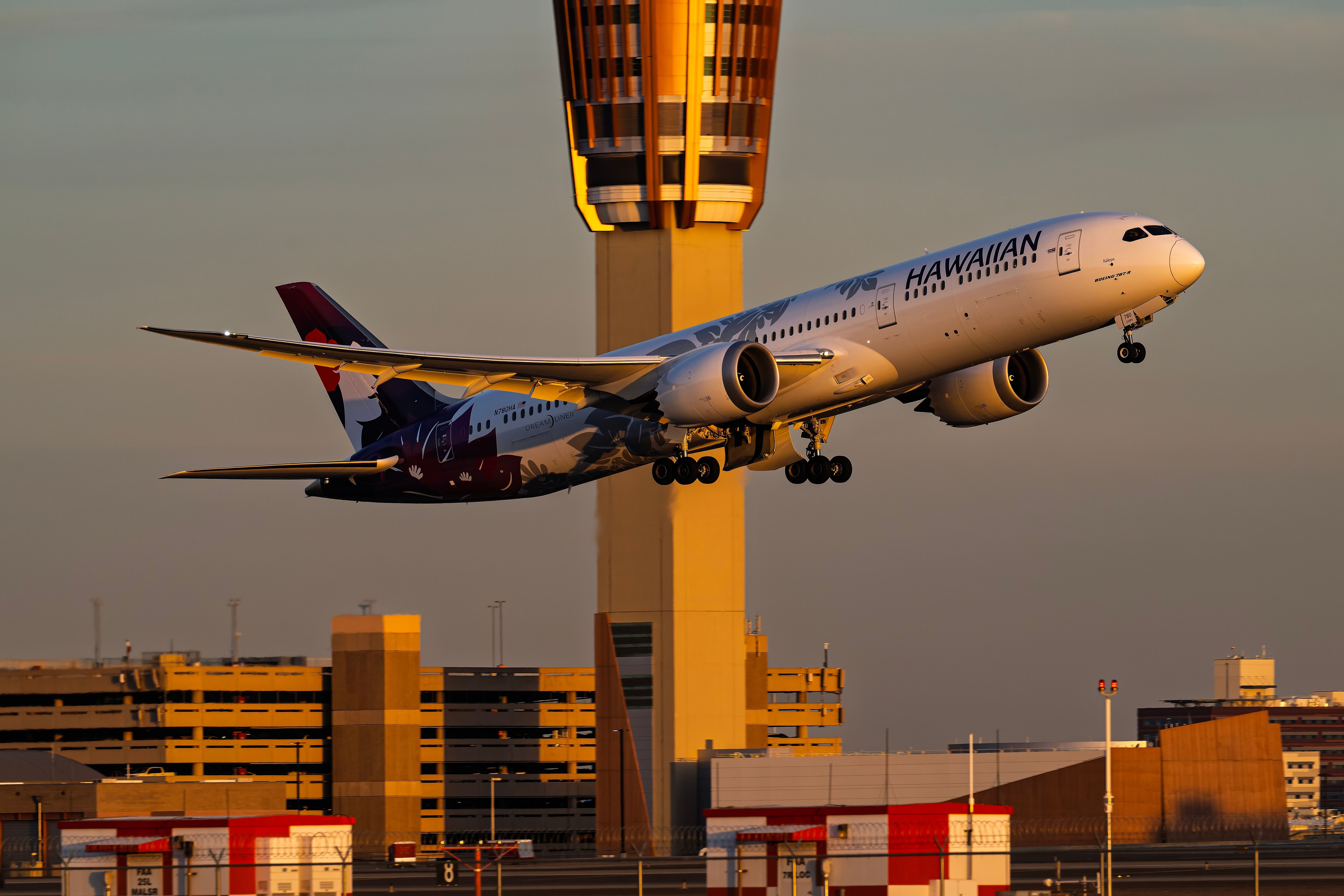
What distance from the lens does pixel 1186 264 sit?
157ft

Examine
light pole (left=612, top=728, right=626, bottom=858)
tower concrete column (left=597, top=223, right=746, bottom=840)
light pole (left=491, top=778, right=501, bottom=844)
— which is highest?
tower concrete column (left=597, top=223, right=746, bottom=840)

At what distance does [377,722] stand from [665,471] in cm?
10425

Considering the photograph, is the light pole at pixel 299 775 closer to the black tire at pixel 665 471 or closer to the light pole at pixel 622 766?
the light pole at pixel 622 766

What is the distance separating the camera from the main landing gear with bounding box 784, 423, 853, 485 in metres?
59.5

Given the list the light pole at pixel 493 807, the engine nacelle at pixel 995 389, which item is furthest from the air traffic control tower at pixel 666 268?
the engine nacelle at pixel 995 389

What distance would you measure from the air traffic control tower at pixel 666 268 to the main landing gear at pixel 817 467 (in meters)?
56.0

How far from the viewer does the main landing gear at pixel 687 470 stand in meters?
57.1

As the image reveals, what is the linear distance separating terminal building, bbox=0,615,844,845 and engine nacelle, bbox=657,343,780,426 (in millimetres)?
105281

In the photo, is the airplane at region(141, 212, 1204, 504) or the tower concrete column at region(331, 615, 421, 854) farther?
the tower concrete column at region(331, 615, 421, 854)

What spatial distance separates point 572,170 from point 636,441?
6477cm

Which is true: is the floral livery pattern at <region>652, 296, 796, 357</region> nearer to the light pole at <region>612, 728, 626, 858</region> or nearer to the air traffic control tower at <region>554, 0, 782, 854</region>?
the air traffic control tower at <region>554, 0, 782, 854</region>

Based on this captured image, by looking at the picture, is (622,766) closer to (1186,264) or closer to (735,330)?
(735,330)

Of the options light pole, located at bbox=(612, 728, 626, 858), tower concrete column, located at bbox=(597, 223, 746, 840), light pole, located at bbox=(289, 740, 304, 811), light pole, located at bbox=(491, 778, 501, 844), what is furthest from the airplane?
light pole, located at bbox=(289, 740, 304, 811)

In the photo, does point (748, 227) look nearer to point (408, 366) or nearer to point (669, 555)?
point (669, 555)
